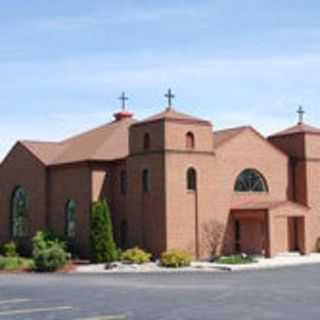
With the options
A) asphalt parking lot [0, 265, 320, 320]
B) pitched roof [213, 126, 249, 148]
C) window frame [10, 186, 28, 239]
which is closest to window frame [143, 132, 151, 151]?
pitched roof [213, 126, 249, 148]

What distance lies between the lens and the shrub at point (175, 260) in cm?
3906

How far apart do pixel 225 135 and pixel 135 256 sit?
407 inches

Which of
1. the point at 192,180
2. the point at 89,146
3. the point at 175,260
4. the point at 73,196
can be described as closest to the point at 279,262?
the point at 175,260

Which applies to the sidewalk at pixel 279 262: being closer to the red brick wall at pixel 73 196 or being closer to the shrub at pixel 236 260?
the shrub at pixel 236 260

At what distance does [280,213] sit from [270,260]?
3416 millimetres

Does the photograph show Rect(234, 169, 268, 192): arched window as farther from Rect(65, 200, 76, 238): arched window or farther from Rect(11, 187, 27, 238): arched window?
Rect(11, 187, 27, 238): arched window

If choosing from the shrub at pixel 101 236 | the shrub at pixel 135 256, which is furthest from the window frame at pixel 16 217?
the shrub at pixel 135 256

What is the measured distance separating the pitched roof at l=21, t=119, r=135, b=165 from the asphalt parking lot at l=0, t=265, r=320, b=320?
1311 cm

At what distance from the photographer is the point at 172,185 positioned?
138 ft

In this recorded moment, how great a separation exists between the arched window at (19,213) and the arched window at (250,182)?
1380cm

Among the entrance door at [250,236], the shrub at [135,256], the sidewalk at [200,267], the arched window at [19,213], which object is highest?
the arched window at [19,213]

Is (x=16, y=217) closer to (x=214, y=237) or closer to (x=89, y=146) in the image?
(x=89, y=146)

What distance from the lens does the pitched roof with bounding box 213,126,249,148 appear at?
45.7 meters

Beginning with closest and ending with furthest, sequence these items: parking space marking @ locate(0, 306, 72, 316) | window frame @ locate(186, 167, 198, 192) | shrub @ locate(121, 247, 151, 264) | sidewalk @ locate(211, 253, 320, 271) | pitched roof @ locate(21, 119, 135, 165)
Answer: parking space marking @ locate(0, 306, 72, 316) → sidewalk @ locate(211, 253, 320, 271) → shrub @ locate(121, 247, 151, 264) → window frame @ locate(186, 167, 198, 192) → pitched roof @ locate(21, 119, 135, 165)
